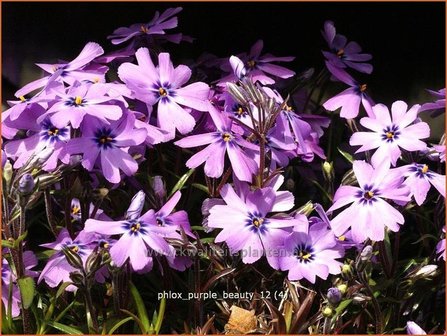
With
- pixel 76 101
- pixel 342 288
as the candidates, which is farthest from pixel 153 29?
pixel 342 288

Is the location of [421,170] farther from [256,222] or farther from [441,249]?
[256,222]

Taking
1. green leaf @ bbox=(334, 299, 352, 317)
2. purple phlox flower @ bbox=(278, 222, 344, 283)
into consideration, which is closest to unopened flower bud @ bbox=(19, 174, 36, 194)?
purple phlox flower @ bbox=(278, 222, 344, 283)

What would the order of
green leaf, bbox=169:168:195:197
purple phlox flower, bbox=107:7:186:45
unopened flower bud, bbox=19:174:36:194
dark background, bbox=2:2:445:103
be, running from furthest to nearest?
dark background, bbox=2:2:445:103 < purple phlox flower, bbox=107:7:186:45 < green leaf, bbox=169:168:195:197 < unopened flower bud, bbox=19:174:36:194

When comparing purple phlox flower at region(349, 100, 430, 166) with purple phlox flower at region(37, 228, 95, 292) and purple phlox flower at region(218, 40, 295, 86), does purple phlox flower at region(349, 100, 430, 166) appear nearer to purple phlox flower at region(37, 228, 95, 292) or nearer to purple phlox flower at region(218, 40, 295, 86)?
purple phlox flower at region(218, 40, 295, 86)

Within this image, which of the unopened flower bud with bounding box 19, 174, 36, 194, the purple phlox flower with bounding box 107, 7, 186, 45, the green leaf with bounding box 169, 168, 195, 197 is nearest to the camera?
the unopened flower bud with bounding box 19, 174, 36, 194

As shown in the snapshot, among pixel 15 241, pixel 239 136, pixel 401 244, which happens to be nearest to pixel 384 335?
pixel 401 244
